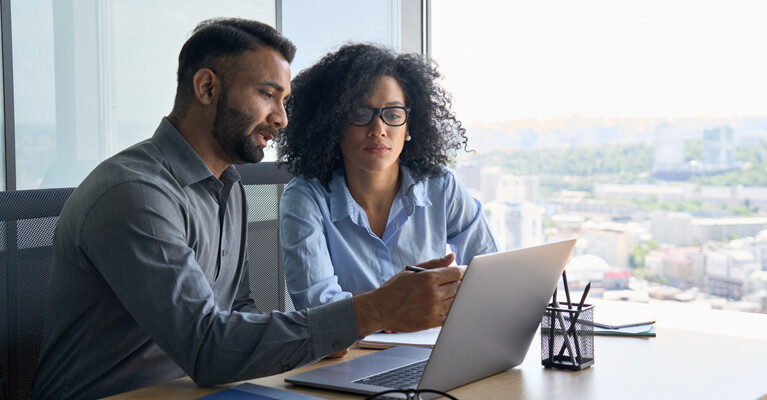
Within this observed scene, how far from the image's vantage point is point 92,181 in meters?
1.25

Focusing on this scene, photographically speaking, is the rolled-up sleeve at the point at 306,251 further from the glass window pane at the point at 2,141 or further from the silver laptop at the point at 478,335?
the glass window pane at the point at 2,141

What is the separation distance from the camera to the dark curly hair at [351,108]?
6.55 feet

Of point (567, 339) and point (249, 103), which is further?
point (249, 103)

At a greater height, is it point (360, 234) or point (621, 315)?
point (360, 234)

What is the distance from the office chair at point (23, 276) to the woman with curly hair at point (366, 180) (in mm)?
548

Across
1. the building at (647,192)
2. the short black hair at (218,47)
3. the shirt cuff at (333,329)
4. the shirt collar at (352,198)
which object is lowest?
the shirt cuff at (333,329)

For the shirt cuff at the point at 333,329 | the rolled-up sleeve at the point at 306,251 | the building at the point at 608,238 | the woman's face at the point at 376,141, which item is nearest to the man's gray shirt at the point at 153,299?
the shirt cuff at the point at 333,329

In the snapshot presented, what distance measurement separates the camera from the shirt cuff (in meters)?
1.13

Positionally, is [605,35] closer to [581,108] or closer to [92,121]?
[581,108]

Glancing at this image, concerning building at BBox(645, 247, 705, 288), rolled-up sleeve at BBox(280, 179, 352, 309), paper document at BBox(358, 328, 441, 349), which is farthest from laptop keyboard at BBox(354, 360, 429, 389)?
building at BBox(645, 247, 705, 288)

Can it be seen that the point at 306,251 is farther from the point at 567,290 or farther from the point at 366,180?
the point at 567,290

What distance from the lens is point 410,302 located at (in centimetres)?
110

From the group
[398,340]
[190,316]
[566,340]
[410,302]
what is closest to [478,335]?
[410,302]

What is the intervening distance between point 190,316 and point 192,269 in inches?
3.1
